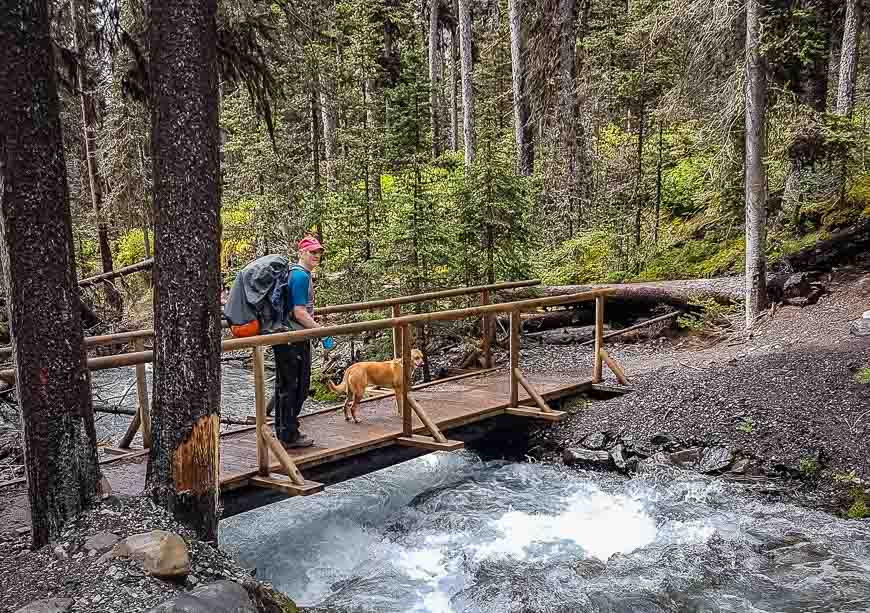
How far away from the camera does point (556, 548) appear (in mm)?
7750

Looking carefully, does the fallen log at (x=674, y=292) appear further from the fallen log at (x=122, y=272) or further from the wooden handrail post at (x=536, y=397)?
the fallen log at (x=122, y=272)

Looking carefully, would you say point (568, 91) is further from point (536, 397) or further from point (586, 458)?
point (586, 458)

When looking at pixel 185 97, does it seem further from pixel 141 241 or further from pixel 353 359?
pixel 141 241

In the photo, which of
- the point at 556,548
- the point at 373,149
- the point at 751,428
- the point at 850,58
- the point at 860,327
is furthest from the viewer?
the point at 373,149

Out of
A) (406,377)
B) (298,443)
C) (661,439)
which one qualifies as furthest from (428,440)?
(661,439)

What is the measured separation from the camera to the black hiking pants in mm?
7094

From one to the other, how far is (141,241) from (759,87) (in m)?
22.1

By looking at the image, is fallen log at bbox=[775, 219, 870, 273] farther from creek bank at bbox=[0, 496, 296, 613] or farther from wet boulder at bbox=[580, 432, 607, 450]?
creek bank at bbox=[0, 496, 296, 613]

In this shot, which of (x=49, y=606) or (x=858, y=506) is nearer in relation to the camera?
(x=49, y=606)

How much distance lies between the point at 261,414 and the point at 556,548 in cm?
362

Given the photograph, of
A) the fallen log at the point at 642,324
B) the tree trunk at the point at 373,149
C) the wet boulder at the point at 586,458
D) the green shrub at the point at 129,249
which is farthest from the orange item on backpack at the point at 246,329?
the green shrub at the point at 129,249

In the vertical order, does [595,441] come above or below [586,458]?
above

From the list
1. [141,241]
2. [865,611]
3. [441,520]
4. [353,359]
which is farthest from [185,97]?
[141,241]

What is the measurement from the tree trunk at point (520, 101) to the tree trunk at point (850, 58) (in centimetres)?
784
